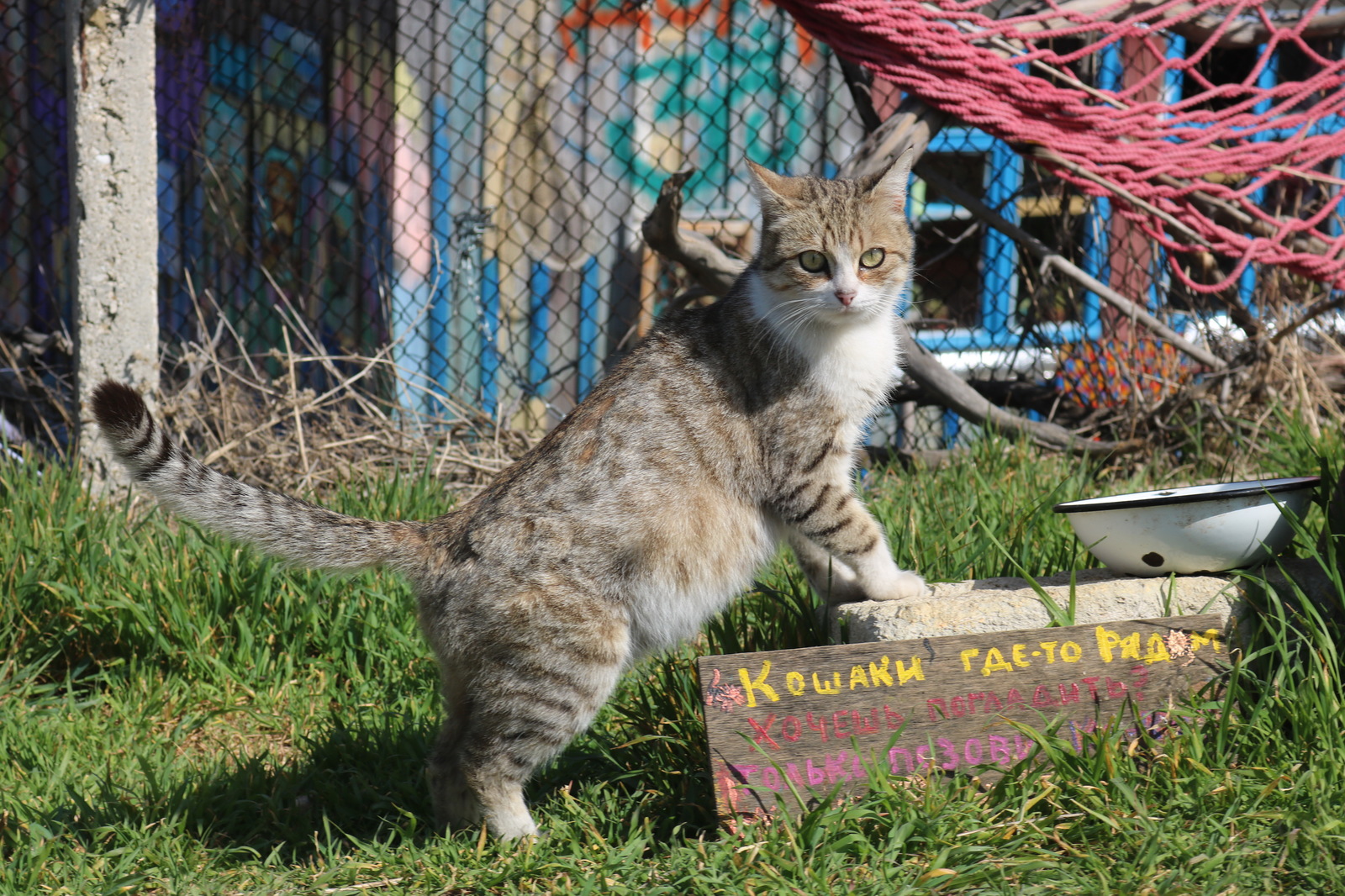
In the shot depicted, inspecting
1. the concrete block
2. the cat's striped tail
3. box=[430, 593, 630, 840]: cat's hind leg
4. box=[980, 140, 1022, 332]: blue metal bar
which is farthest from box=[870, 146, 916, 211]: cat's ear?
box=[980, 140, 1022, 332]: blue metal bar

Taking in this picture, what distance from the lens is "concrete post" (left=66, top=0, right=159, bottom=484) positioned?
4602 mm

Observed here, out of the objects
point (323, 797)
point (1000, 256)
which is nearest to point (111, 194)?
point (323, 797)

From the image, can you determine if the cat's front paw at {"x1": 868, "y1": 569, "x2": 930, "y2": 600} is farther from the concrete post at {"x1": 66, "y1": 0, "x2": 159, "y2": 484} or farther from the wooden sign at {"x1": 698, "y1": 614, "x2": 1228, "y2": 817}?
the concrete post at {"x1": 66, "y1": 0, "x2": 159, "y2": 484}

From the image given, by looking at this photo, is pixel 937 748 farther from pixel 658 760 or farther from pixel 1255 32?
pixel 1255 32

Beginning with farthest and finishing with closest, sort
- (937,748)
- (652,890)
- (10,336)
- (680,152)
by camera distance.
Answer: (680,152) → (10,336) → (937,748) → (652,890)

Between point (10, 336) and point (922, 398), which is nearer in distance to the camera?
A: point (922, 398)

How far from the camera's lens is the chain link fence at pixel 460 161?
750 cm

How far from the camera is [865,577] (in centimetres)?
289

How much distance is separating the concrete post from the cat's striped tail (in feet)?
7.50

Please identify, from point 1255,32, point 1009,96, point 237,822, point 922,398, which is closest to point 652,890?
point 237,822

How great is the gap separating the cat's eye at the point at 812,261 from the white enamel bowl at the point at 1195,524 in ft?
3.08

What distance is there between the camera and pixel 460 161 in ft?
25.9

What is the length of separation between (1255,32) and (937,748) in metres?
4.82

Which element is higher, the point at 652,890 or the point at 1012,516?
the point at 1012,516
